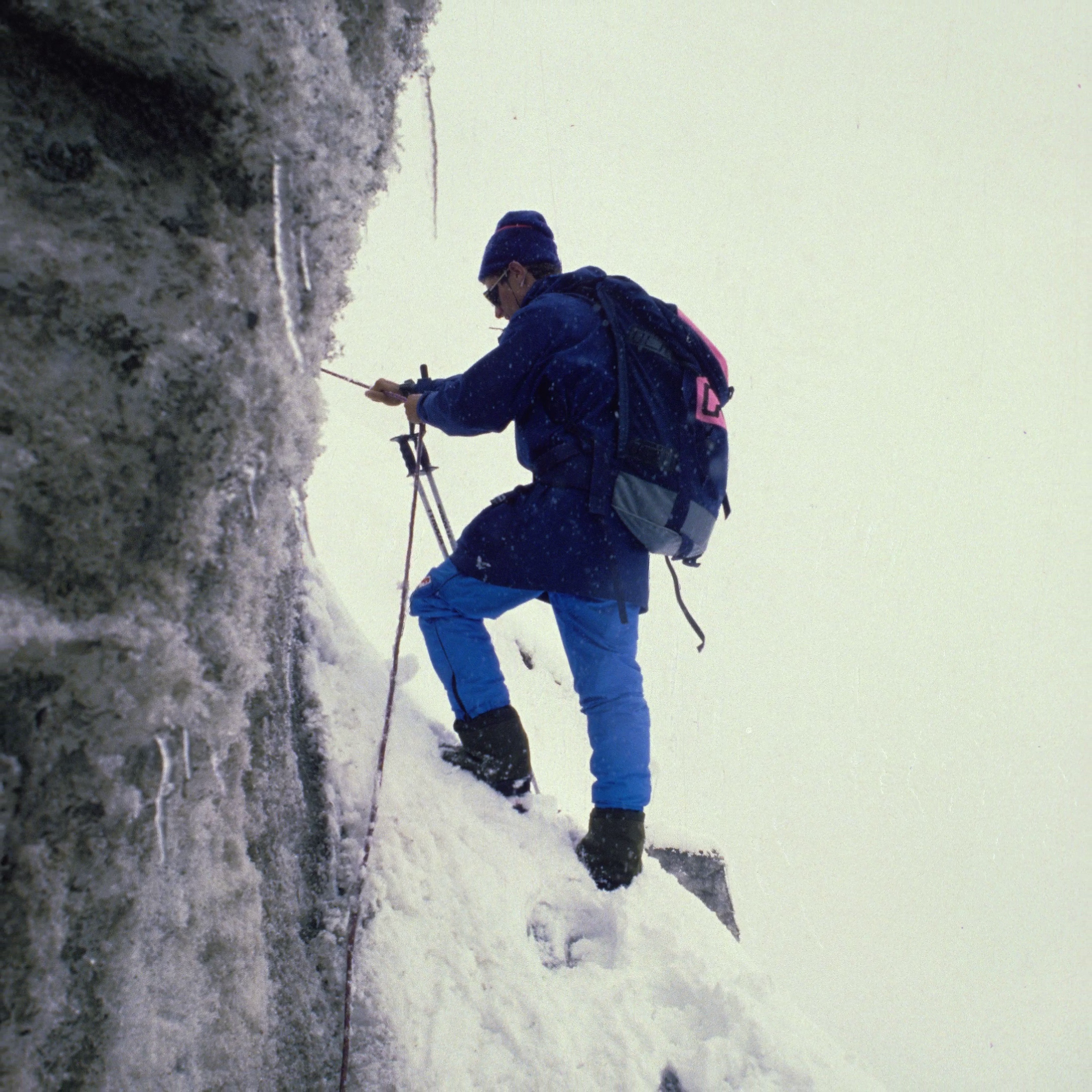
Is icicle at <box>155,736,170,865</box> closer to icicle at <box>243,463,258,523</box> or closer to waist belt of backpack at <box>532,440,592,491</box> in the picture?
icicle at <box>243,463,258,523</box>

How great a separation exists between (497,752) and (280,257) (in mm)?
2240

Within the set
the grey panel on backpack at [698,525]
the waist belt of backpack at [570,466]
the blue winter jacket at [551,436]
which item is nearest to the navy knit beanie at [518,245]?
the blue winter jacket at [551,436]

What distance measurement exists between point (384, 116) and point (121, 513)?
1.25 metres

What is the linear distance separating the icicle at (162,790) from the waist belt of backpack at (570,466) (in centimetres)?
167

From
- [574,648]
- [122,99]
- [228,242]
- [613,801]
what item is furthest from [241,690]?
[613,801]

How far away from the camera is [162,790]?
1.31 metres

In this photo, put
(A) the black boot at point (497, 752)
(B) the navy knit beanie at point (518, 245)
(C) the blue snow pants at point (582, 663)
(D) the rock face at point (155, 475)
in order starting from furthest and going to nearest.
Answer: (B) the navy knit beanie at point (518, 245) < (A) the black boot at point (497, 752) < (C) the blue snow pants at point (582, 663) < (D) the rock face at point (155, 475)

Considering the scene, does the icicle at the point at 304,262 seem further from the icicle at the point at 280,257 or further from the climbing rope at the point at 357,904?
the climbing rope at the point at 357,904

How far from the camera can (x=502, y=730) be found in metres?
2.91

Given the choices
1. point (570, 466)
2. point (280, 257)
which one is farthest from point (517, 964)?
point (280, 257)

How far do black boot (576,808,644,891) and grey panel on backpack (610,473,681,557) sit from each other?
1.21 meters

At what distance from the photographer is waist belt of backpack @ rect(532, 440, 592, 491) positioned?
8.37 ft

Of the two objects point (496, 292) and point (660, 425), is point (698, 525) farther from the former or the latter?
point (496, 292)

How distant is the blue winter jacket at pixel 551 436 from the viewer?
99.4 inches
